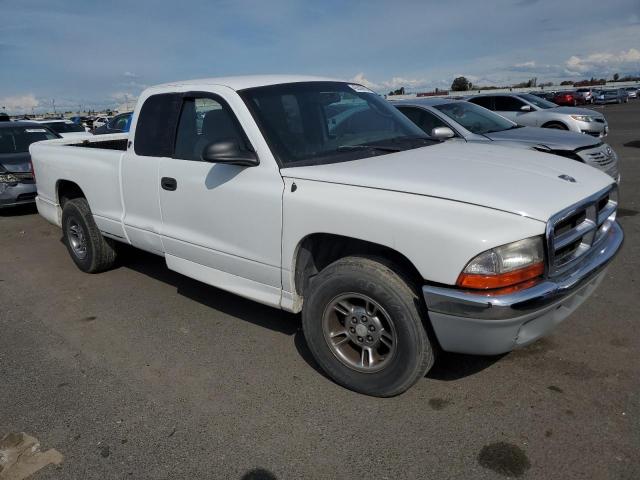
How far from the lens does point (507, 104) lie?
1347cm

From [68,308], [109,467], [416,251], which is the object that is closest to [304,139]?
[416,251]

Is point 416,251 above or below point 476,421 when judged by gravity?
above

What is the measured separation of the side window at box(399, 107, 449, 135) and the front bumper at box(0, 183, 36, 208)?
641cm

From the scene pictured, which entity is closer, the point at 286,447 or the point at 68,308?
the point at 286,447

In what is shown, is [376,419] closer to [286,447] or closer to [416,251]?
[286,447]

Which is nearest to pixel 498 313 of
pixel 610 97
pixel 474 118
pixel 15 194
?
pixel 474 118

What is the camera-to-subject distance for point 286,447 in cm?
278

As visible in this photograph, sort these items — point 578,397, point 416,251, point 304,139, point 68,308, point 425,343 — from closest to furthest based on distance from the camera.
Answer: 1. point 416,251
2. point 425,343
3. point 578,397
4. point 304,139
5. point 68,308

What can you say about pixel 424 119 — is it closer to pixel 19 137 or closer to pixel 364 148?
pixel 364 148

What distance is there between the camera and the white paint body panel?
2619 millimetres

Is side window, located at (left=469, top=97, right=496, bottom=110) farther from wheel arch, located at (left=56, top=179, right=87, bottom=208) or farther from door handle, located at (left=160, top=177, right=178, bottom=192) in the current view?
door handle, located at (left=160, top=177, right=178, bottom=192)

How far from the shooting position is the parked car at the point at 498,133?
731cm

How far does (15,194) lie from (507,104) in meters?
11.3

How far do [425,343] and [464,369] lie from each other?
0.75m
